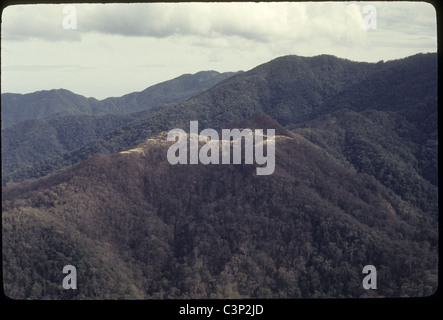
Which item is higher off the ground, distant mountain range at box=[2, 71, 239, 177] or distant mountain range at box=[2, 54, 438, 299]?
distant mountain range at box=[2, 71, 239, 177]

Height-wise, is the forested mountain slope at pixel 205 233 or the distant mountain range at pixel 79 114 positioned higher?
the distant mountain range at pixel 79 114

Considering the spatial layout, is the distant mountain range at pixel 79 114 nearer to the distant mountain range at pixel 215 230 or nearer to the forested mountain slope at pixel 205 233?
the forested mountain slope at pixel 205 233

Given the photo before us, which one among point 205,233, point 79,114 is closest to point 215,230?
point 205,233

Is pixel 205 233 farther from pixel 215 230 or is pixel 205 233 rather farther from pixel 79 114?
pixel 79 114

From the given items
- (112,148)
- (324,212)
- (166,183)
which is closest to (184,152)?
(166,183)

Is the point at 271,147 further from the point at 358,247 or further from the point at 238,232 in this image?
the point at 358,247

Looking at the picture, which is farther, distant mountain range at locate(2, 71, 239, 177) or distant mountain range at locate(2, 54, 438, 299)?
distant mountain range at locate(2, 71, 239, 177)

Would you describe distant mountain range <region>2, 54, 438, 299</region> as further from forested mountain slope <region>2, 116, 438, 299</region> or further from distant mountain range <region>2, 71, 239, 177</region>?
distant mountain range <region>2, 71, 239, 177</region>

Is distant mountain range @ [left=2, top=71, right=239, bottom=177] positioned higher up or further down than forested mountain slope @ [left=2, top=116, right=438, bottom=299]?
higher up

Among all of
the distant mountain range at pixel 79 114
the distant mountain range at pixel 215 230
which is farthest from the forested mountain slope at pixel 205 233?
the distant mountain range at pixel 79 114

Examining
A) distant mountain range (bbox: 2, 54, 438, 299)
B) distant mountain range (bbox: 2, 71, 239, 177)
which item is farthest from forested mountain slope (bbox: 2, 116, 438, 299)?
distant mountain range (bbox: 2, 71, 239, 177)

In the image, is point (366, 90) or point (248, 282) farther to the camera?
point (366, 90)
